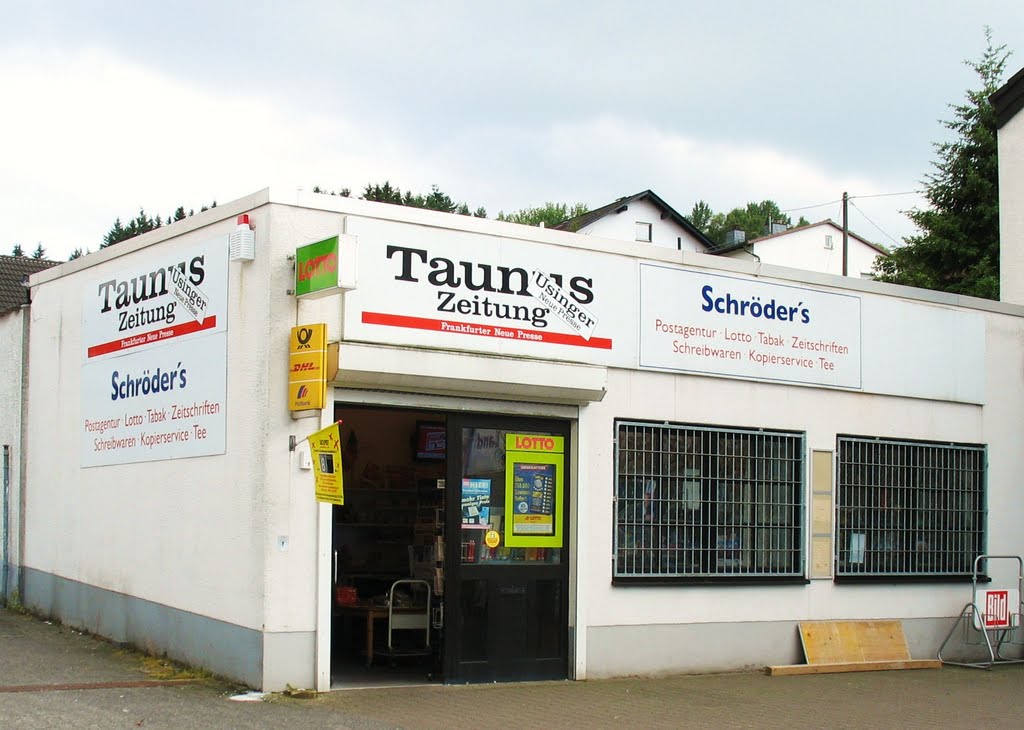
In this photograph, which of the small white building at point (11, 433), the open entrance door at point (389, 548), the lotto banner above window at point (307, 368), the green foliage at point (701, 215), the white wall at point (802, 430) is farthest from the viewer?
the green foliage at point (701, 215)

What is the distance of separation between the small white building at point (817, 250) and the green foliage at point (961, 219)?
33465 millimetres

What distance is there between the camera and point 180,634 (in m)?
12.2

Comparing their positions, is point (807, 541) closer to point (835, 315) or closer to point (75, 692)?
point (835, 315)

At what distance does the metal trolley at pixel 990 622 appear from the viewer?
15.0 meters

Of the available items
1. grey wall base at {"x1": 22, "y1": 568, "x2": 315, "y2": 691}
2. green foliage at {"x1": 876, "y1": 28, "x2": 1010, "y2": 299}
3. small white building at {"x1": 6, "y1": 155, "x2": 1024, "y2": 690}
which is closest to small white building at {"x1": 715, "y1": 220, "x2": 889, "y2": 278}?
green foliage at {"x1": 876, "y1": 28, "x2": 1010, "y2": 299}

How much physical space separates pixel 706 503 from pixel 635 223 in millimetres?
44679

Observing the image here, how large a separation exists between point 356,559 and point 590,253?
5137 mm

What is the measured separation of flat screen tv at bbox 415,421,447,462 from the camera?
50.4 feet

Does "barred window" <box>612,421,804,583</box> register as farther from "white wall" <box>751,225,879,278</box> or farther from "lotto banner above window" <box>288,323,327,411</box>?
"white wall" <box>751,225,879,278</box>

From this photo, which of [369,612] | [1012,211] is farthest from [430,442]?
[1012,211]

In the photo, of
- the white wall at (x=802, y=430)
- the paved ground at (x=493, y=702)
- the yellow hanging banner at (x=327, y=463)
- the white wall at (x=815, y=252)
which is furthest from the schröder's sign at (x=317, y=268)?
the white wall at (x=815, y=252)

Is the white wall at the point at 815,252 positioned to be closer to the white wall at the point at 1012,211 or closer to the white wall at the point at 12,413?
the white wall at the point at 1012,211

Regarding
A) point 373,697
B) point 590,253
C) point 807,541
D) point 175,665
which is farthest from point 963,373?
point 175,665

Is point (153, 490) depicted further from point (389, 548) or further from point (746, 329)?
point (746, 329)
